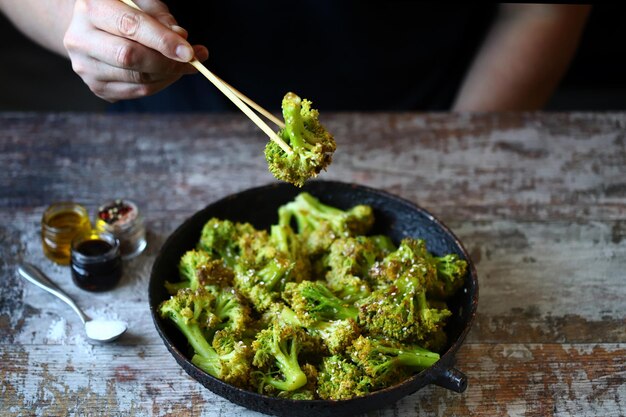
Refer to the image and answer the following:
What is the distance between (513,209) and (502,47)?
753 mm

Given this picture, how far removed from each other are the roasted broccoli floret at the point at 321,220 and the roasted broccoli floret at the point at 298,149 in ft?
1.13

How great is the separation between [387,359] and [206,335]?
0.41m

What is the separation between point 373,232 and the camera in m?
2.02

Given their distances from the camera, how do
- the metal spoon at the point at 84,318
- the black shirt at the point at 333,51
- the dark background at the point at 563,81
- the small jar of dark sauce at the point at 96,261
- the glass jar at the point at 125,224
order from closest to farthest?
1. the metal spoon at the point at 84,318
2. the small jar of dark sauce at the point at 96,261
3. the glass jar at the point at 125,224
4. the black shirt at the point at 333,51
5. the dark background at the point at 563,81

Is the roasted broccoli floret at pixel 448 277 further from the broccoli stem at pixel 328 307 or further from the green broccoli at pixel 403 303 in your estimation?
the broccoli stem at pixel 328 307

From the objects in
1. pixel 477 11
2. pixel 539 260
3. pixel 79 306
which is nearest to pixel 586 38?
pixel 477 11

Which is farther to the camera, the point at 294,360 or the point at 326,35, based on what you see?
the point at 326,35

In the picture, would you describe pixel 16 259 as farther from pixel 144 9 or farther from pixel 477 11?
pixel 477 11

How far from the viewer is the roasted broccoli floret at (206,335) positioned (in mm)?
1509

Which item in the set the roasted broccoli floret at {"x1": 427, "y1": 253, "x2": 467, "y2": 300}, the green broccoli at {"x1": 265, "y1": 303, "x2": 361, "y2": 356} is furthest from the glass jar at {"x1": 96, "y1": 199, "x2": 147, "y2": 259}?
the roasted broccoli floret at {"x1": 427, "y1": 253, "x2": 467, "y2": 300}

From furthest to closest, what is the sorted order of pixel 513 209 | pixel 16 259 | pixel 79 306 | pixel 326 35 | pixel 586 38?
pixel 586 38 → pixel 326 35 → pixel 513 209 → pixel 16 259 → pixel 79 306

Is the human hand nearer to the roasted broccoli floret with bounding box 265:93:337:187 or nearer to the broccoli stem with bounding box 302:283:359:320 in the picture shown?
the roasted broccoli floret with bounding box 265:93:337:187

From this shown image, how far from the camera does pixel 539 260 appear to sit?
207 centimetres

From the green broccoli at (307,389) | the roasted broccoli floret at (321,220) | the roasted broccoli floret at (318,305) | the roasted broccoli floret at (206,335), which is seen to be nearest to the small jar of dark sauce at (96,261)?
the roasted broccoli floret at (206,335)
